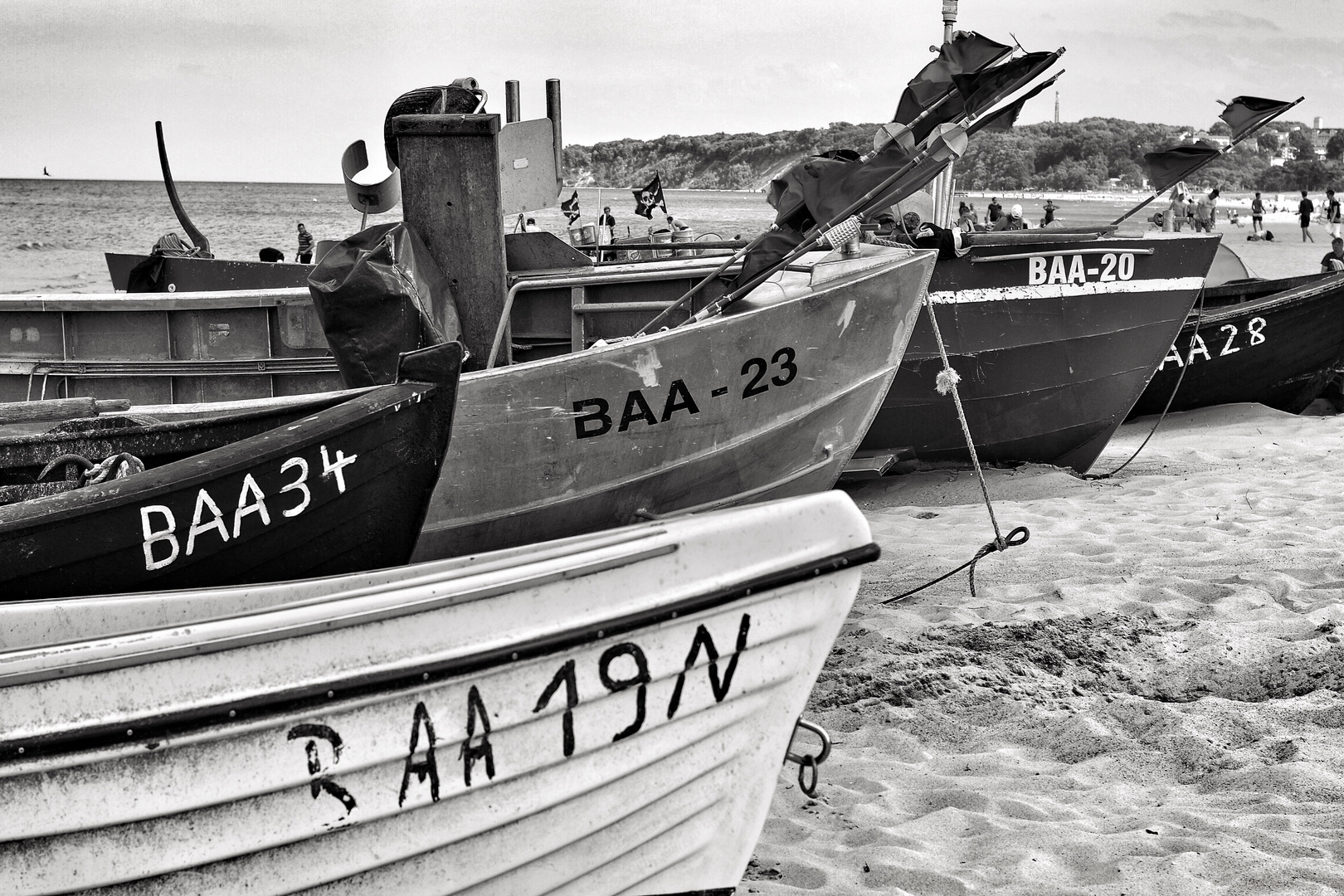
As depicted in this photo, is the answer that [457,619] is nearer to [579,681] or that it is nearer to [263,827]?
[579,681]

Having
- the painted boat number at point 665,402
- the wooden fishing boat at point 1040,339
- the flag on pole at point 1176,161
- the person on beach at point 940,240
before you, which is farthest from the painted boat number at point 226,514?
the flag on pole at point 1176,161

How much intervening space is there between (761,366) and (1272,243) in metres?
34.3

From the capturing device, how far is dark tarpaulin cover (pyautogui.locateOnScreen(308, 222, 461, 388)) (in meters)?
5.55

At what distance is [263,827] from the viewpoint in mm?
2691

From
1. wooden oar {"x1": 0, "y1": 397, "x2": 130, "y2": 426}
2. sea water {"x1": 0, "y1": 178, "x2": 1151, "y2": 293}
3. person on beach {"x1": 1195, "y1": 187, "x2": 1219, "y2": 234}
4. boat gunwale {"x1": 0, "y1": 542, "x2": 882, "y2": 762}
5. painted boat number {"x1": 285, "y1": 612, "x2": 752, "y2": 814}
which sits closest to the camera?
boat gunwale {"x1": 0, "y1": 542, "x2": 882, "y2": 762}

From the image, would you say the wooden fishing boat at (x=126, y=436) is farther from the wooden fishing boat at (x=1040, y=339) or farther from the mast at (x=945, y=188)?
the mast at (x=945, y=188)

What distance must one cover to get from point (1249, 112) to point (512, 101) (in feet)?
16.9

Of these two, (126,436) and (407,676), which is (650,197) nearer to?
(126,436)

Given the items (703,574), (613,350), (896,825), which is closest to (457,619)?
(703,574)

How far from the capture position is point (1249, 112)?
8094 mm

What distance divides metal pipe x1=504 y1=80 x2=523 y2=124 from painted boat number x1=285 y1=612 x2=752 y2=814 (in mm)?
6097

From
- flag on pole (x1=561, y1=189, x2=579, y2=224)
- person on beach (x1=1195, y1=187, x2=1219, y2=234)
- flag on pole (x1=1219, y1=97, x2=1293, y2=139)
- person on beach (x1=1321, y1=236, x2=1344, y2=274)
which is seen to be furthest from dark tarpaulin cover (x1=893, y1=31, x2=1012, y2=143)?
person on beach (x1=1195, y1=187, x2=1219, y2=234)

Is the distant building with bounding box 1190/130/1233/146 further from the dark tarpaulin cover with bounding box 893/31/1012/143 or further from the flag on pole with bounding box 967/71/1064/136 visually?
the dark tarpaulin cover with bounding box 893/31/1012/143

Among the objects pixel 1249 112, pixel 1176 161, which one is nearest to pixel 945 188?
pixel 1176 161
